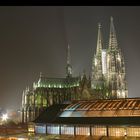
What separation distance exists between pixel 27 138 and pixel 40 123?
7150 mm

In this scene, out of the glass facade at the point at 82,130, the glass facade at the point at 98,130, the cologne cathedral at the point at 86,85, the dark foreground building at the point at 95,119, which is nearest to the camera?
the dark foreground building at the point at 95,119

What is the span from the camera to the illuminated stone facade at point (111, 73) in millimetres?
112706

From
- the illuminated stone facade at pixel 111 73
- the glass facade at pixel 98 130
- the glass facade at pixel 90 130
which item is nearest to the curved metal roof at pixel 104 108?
the glass facade at pixel 98 130

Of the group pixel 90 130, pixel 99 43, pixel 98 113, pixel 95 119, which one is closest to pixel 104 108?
pixel 98 113

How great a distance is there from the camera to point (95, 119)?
44594 mm

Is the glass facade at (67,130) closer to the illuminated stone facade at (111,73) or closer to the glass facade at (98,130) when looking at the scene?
the glass facade at (98,130)

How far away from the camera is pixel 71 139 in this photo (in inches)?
1613

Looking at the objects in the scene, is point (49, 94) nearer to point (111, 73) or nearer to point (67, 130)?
point (111, 73)

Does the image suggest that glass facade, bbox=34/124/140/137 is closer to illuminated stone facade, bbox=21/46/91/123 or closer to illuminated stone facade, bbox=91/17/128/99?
illuminated stone facade, bbox=21/46/91/123

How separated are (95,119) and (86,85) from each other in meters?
56.7

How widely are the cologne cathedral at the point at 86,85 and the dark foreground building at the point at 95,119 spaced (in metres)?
38.3

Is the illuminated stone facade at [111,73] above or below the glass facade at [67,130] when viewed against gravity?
above

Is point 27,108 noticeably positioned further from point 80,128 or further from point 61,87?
point 80,128

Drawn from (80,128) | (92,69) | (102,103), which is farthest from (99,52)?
(80,128)
